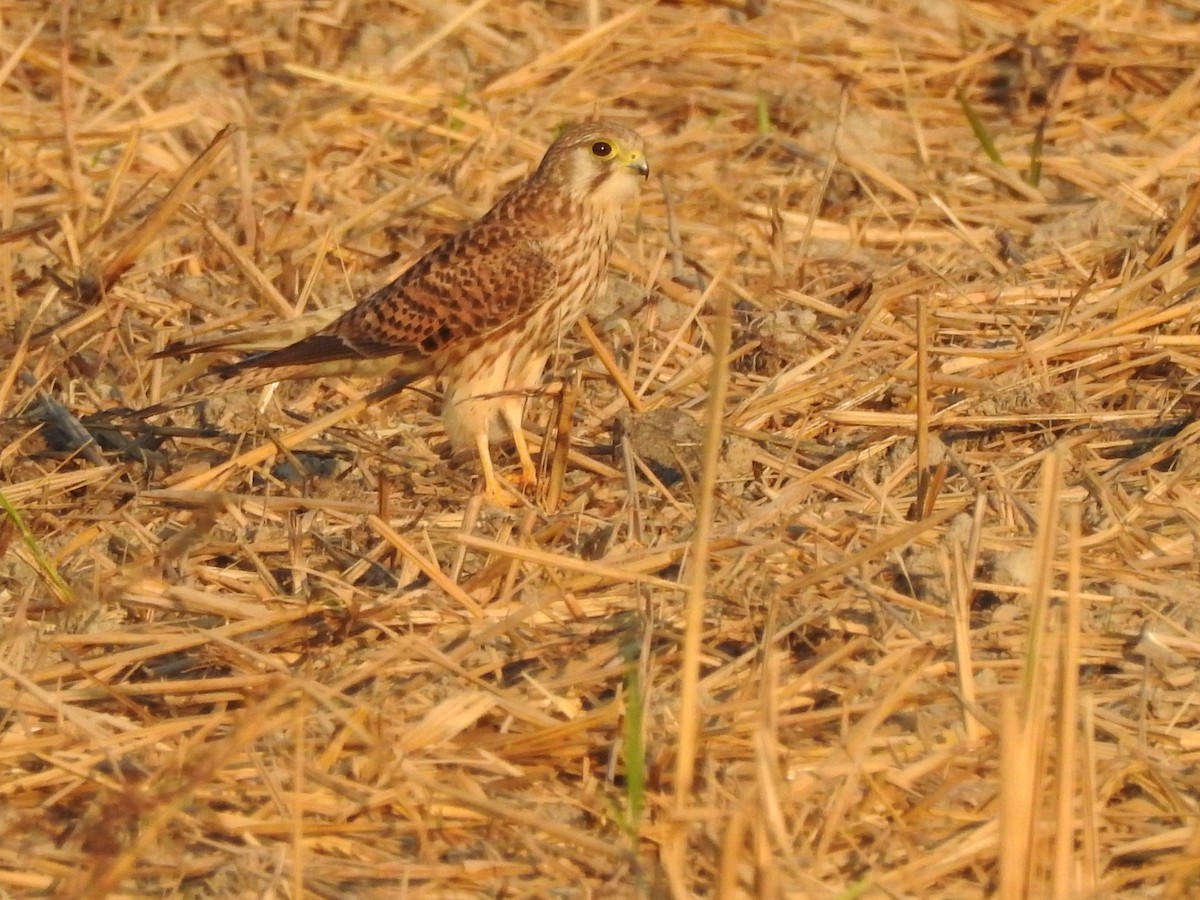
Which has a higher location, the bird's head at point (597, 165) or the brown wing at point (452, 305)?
the bird's head at point (597, 165)

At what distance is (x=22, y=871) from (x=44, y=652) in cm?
76

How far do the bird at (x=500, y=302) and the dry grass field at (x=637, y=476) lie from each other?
0.16 metres

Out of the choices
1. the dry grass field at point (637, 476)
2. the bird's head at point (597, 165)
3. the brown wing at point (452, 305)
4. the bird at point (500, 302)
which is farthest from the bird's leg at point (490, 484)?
the bird's head at point (597, 165)

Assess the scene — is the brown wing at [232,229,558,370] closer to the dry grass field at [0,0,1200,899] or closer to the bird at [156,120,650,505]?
the bird at [156,120,650,505]

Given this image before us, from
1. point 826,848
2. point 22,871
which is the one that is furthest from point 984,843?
point 22,871

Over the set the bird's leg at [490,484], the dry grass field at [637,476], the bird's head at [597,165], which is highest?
the bird's head at [597,165]

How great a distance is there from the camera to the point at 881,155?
6.90 m

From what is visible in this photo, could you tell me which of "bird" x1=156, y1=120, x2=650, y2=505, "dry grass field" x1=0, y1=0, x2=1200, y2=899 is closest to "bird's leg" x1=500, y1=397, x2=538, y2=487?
"bird" x1=156, y1=120, x2=650, y2=505

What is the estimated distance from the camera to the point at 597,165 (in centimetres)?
546

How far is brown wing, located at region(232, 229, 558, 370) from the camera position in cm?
531

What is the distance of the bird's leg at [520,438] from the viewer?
5227 millimetres

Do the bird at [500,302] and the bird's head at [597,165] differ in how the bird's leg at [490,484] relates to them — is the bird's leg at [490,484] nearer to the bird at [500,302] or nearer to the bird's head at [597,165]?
the bird at [500,302]

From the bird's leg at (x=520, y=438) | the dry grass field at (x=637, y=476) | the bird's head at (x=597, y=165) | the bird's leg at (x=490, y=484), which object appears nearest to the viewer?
the dry grass field at (x=637, y=476)

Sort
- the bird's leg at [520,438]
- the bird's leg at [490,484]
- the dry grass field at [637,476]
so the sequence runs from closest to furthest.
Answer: the dry grass field at [637,476], the bird's leg at [490,484], the bird's leg at [520,438]
